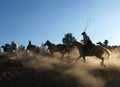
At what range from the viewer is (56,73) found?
26.0 meters

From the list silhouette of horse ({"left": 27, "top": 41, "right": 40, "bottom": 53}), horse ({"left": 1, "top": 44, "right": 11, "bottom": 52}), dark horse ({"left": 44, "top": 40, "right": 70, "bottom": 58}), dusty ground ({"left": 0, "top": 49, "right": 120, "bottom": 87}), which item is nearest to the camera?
dusty ground ({"left": 0, "top": 49, "right": 120, "bottom": 87})

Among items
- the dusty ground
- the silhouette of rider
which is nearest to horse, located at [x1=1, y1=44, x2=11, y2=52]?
the dusty ground

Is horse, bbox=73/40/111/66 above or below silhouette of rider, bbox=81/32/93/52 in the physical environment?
below

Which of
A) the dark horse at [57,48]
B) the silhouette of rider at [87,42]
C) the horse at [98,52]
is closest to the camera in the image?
the horse at [98,52]

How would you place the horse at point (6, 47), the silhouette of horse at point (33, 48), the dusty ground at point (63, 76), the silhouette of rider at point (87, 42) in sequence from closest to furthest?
the dusty ground at point (63, 76), the silhouette of rider at point (87, 42), the silhouette of horse at point (33, 48), the horse at point (6, 47)

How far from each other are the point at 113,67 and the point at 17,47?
1925 centimetres

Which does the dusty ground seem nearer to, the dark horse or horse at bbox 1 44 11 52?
the dark horse

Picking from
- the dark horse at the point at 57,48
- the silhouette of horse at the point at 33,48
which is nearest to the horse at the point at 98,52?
the dark horse at the point at 57,48

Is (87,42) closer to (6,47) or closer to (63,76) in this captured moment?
(63,76)

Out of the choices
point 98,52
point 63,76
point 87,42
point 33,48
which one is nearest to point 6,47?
point 33,48

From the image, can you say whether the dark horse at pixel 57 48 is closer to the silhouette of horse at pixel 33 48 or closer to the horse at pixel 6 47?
the silhouette of horse at pixel 33 48

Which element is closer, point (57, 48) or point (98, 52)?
point (98, 52)

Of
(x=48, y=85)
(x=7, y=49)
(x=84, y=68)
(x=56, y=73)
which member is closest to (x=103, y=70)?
(x=84, y=68)

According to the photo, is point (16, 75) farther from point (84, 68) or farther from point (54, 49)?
point (54, 49)
